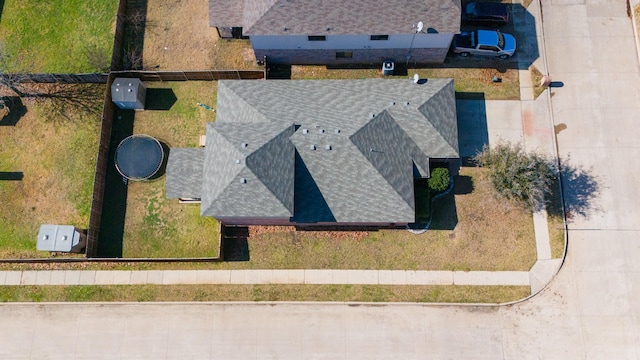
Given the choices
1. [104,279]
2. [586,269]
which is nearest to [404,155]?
[586,269]

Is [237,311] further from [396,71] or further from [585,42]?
[585,42]

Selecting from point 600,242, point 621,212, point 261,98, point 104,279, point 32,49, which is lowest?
point 104,279

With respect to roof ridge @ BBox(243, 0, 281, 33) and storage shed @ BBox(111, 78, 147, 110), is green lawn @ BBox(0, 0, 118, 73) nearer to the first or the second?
storage shed @ BBox(111, 78, 147, 110)

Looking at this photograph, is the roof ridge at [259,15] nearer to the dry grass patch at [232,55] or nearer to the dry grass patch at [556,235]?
the dry grass patch at [232,55]

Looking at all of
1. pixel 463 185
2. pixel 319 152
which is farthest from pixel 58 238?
pixel 463 185

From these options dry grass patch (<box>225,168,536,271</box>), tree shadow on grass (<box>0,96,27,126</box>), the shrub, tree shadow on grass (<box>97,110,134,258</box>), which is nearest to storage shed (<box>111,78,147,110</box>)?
tree shadow on grass (<box>97,110,134,258</box>)

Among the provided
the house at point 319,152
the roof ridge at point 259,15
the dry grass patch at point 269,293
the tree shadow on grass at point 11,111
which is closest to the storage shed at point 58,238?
the dry grass patch at point 269,293
